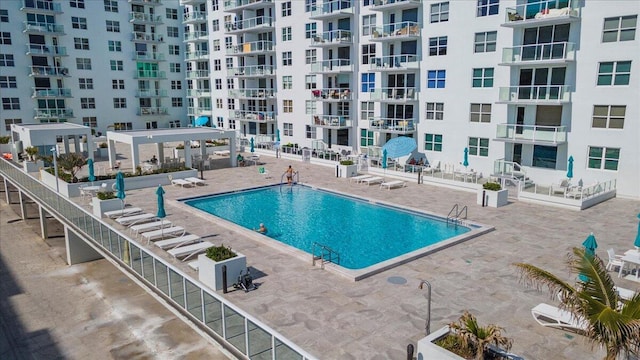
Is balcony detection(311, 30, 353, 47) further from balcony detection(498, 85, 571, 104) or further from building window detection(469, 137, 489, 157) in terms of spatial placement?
balcony detection(498, 85, 571, 104)

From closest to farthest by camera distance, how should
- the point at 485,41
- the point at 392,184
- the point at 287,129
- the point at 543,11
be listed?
the point at 543,11
the point at 392,184
the point at 485,41
the point at 287,129

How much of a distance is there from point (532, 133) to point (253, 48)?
3329 cm

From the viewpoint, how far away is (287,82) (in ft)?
164

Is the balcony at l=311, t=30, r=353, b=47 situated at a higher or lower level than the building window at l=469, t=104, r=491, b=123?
higher

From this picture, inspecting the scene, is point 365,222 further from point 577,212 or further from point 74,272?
point 74,272

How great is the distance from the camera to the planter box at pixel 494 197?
26.0 m

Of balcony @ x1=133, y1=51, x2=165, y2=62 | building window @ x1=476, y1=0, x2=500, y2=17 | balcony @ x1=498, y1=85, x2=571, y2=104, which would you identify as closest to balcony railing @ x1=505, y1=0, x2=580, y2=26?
building window @ x1=476, y1=0, x2=500, y2=17

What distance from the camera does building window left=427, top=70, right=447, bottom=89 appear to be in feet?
118

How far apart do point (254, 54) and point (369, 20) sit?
1727 centimetres

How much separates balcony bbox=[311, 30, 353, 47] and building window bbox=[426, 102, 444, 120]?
10.3 metres

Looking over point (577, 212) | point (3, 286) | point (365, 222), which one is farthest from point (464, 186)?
point (3, 286)

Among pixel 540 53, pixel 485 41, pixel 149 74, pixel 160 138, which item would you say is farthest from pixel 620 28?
pixel 149 74

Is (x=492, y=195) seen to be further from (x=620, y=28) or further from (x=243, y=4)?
(x=243, y=4)

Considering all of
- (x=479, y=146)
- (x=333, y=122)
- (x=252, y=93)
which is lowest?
(x=479, y=146)
